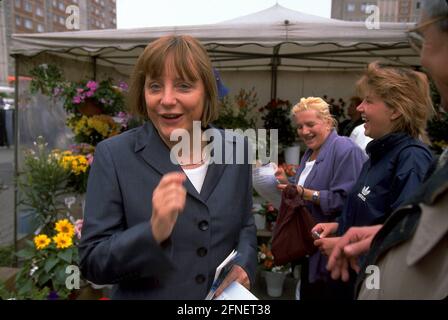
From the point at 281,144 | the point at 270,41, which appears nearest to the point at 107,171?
the point at 270,41

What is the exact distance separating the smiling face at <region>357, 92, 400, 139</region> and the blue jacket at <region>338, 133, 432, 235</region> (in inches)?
2.8

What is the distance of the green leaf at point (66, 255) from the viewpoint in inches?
100

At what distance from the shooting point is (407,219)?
0.66 metres

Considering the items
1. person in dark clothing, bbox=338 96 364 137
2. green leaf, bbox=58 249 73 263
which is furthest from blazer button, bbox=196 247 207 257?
person in dark clothing, bbox=338 96 364 137

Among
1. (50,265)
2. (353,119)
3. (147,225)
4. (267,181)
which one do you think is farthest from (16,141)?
(353,119)

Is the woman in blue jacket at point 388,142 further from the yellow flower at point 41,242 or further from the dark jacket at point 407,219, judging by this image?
the yellow flower at point 41,242

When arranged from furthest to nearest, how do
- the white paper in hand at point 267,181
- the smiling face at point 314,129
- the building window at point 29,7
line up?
the building window at point 29,7 → the smiling face at point 314,129 → the white paper in hand at point 267,181

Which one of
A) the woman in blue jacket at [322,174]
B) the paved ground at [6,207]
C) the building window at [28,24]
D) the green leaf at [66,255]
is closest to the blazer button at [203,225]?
the woman in blue jacket at [322,174]

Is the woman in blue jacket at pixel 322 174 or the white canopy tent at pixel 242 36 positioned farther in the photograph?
the white canopy tent at pixel 242 36

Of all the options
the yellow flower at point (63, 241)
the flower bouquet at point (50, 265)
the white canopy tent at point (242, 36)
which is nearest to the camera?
the flower bouquet at point (50, 265)

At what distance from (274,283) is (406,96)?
2.37 meters

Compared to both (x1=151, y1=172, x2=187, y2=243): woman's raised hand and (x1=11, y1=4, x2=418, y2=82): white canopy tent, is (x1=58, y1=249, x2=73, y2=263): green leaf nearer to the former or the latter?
(x1=11, y1=4, x2=418, y2=82): white canopy tent

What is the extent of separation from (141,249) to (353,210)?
3.66 feet

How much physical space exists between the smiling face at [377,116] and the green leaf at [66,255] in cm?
222
